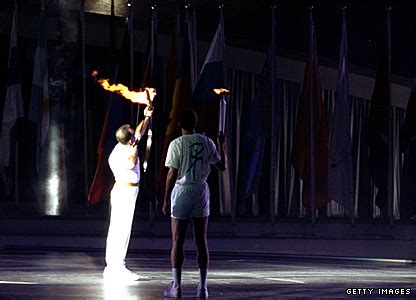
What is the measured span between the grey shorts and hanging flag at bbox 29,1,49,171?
50.7ft

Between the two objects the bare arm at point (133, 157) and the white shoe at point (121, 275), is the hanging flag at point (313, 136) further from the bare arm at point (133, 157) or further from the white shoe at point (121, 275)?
the bare arm at point (133, 157)

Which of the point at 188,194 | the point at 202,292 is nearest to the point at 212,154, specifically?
the point at 188,194

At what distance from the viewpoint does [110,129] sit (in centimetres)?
2770

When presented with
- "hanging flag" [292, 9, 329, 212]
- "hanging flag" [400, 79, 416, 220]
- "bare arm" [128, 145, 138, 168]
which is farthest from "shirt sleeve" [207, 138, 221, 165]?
"hanging flag" [400, 79, 416, 220]

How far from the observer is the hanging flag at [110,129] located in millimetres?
27484

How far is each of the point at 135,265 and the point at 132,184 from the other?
4.02 m

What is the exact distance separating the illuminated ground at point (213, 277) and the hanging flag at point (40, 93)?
242 inches

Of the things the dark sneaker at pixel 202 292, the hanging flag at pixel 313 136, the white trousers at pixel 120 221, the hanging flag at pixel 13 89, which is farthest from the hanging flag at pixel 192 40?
the dark sneaker at pixel 202 292

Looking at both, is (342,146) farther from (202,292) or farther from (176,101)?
(202,292)

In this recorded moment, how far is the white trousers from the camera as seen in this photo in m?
15.2

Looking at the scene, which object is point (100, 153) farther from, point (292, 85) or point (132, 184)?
point (132, 184)

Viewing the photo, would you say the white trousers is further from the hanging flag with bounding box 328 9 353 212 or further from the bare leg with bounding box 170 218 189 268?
the hanging flag with bounding box 328 9 353 212

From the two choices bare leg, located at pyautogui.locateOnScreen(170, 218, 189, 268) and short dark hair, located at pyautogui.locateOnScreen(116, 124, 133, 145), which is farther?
short dark hair, located at pyautogui.locateOnScreen(116, 124, 133, 145)

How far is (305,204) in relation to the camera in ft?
90.8
